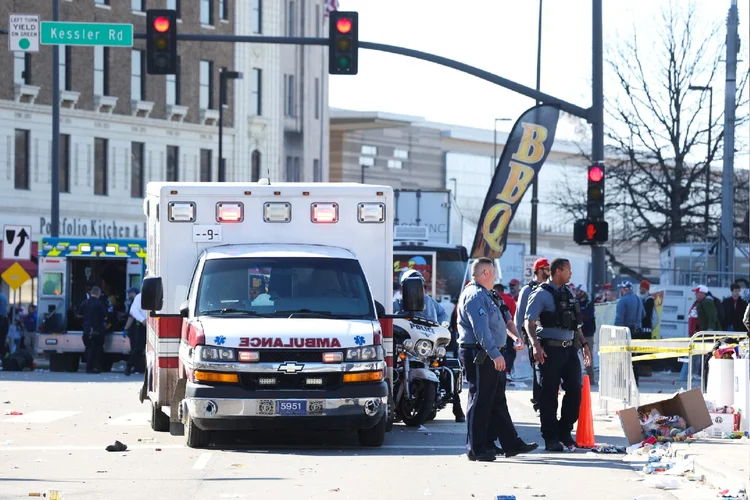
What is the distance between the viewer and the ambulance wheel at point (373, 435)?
15.2 meters

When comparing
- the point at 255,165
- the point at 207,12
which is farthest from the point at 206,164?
the point at 207,12

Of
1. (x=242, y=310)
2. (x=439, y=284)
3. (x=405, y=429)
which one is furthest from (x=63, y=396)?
(x=439, y=284)

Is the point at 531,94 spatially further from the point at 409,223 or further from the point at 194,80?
the point at 194,80

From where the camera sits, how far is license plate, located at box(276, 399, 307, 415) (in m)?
14.5

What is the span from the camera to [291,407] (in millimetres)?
14484

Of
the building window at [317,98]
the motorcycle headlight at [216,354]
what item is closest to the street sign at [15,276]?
the motorcycle headlight at [216,354]

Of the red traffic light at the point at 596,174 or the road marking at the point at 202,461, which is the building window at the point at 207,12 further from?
the road marking at the point at 202,461

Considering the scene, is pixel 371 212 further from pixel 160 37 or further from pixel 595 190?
pixel 160 37

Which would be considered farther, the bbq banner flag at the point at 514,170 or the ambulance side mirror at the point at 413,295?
the bbq banner flag at the point at 514,170

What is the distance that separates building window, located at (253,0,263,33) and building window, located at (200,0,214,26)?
2.67 meters

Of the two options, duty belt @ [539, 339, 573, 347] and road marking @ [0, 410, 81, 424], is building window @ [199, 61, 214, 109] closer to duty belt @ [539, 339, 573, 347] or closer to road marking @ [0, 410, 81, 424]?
road marking @ [0, 410, 81, 424]

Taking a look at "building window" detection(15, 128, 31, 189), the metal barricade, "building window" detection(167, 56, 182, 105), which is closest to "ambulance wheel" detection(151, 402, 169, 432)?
the metal barricade

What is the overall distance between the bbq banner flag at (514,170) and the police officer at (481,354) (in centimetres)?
1199

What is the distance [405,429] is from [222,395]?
12.1 feet
